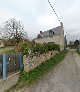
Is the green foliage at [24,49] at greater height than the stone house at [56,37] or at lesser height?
lesser

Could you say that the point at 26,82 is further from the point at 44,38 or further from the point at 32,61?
the point at 44,38

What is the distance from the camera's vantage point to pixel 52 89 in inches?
342

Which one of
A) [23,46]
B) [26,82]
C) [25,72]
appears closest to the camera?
[26,82]

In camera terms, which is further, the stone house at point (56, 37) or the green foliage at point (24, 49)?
the stone house at point (56, 37)

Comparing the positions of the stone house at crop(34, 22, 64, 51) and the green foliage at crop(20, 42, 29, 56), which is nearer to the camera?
the green foliage at crop(20, 42, 29, 56)

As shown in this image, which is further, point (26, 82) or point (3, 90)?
point (26, 82)

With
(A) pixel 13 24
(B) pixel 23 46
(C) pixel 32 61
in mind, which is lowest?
(C) pixel 32 61

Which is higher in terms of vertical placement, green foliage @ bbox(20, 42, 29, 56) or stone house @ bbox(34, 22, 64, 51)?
stone house @ bbox(34, 22, 64, 51)

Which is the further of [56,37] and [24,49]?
[56,37]

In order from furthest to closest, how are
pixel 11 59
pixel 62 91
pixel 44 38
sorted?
pixel 44 38 → pixel 11 59 → pixel 62 91

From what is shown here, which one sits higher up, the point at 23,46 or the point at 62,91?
the point at 23,46

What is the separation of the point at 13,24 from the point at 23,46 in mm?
40044

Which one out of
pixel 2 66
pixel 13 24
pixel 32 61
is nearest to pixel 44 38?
pixel 13 24

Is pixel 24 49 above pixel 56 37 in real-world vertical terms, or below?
below
